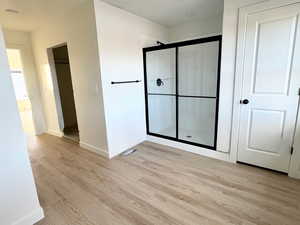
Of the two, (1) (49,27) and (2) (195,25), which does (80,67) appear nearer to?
(1) (49,27)

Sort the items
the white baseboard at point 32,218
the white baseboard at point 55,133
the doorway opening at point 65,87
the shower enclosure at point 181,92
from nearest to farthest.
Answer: the white baseboard at point 32,218
the shower enclosure at point 181,92
the white baseboard at point 55,133
the doorway opening at point 65,87

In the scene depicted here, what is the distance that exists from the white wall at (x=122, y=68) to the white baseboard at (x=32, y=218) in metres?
1.31

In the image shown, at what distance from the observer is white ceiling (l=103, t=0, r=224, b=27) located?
250cm

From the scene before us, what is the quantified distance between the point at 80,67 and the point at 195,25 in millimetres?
2574

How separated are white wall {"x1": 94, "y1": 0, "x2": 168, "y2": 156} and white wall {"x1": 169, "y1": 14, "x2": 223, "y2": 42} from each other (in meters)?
0.54

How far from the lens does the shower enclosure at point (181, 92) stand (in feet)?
10.3

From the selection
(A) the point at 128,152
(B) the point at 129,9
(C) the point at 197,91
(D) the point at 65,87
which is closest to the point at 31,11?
(B) the point at 129,9

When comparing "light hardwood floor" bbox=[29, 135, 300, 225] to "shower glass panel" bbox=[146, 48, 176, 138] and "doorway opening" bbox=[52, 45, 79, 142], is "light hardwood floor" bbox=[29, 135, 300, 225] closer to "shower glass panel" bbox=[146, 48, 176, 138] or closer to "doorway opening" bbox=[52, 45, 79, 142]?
"shower glass panel" bbox=[146, 48, 176, 138]

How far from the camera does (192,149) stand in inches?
114

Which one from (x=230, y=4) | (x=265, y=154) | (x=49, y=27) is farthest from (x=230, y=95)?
(x=49, y=27)

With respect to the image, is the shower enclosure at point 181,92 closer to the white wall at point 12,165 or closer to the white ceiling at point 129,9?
the white ceiling at point 129,9

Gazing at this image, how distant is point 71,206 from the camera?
5.85ft

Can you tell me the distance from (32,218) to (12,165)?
1.96 ft

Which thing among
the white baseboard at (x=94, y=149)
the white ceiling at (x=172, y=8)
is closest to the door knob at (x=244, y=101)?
the white ceiling at (x=172, y=8)
